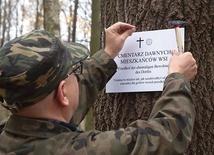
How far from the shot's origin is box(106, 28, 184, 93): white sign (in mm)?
1965

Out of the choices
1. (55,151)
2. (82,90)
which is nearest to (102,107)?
(82,90)

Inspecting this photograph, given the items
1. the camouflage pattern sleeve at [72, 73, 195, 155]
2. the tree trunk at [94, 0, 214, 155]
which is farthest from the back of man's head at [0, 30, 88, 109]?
the tree trunk at [94, 0, 214, 155]

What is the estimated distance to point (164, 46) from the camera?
1965 mm

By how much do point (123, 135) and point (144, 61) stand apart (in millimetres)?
590

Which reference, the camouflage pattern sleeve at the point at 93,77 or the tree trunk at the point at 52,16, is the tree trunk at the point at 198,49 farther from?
the tree trunk at the point at 52,16

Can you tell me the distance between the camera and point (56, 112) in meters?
1.63

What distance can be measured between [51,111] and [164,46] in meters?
0.66

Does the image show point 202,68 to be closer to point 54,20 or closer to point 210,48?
point 210,48

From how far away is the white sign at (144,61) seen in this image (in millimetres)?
1965

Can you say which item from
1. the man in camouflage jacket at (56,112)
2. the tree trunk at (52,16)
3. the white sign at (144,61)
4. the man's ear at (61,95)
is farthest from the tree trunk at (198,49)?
the tree trunk at (52,16)

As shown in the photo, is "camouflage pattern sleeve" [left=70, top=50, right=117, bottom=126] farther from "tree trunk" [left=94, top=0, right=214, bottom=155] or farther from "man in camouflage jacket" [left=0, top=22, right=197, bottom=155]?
"man in camouflage jacket" [left=0, top=22, right=197, bottom=155]

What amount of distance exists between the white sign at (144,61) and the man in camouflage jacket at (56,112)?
0.89 ft

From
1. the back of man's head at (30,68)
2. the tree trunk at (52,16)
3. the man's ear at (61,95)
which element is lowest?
the tree trunk at (52,16)

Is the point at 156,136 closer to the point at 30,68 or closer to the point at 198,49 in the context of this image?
the point at 30,68
